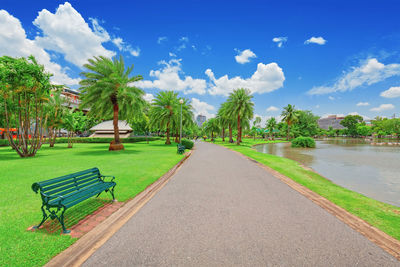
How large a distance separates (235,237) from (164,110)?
27.5m

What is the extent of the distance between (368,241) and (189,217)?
3892 mm

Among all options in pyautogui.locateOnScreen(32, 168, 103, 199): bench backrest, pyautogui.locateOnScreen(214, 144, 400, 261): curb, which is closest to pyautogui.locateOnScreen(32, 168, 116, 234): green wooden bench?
pyautogui.locateOnScreen(32, 168, 103, 199): bench backrest

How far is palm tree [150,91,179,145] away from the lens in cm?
2923

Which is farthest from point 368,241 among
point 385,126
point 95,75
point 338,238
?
point 385,126

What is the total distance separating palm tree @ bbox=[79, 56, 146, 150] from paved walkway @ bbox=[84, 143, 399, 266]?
52.8 feet

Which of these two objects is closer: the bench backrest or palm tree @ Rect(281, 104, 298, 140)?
the bench backrest

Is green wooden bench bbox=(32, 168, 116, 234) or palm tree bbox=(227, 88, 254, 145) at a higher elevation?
palm tree bbox=(227, 88, 254, 145)

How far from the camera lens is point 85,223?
3.77m

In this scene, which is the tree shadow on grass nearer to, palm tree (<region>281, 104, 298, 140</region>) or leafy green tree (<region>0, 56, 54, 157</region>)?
leafy green tree (<region>0, 56, 54, 157</region>)

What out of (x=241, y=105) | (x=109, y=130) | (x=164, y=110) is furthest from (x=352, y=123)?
(x=109, y=130)

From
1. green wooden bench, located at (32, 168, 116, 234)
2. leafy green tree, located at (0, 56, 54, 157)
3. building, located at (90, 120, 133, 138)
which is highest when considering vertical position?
leafy green tree, located at (0, 56, 54, 157)

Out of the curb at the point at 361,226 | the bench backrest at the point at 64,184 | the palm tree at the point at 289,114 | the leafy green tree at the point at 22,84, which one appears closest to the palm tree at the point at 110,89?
the leafy green tree at the point at 22,84

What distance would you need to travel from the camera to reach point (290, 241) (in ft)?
10.7

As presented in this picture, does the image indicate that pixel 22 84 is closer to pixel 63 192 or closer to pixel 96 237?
pixel 63 192
